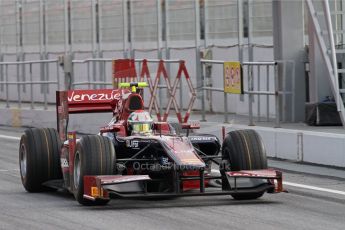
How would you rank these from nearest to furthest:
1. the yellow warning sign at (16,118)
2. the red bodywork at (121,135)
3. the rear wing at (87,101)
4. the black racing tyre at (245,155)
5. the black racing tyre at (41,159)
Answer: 1. the red bodywork at (121,135)
2. the black racing tyre at (245,155)
3. the black racing tyre at (41,159)
4. the rear wing at (87,101)
5. the yellow warning sign at (16,118)

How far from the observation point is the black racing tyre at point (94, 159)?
13.4 m

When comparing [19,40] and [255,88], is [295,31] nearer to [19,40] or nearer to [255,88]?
[255,88]

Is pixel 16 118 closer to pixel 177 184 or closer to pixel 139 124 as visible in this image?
pixel 139 124

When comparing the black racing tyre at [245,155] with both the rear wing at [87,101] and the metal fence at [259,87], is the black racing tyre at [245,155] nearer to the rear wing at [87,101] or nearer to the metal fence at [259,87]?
the rear wing at [87,101]

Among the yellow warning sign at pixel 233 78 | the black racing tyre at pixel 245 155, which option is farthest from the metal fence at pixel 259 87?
the black racing tyre at pixel 245 155

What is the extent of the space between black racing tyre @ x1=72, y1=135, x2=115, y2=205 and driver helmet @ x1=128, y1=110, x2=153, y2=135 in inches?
42.7

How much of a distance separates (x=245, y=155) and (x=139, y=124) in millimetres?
1476

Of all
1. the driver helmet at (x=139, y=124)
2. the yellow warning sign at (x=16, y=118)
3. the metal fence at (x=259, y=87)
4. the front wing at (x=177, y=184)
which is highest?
the metal fence at (x=259, y=87)

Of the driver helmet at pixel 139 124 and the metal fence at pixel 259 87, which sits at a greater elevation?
the metal fence at pixel 259 87

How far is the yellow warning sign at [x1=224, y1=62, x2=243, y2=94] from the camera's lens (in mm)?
21438

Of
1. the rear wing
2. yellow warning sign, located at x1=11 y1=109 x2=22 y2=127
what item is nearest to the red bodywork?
the rear wing

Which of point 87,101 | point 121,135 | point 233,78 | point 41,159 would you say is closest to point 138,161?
point 121,135

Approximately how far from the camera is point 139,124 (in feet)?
48.0

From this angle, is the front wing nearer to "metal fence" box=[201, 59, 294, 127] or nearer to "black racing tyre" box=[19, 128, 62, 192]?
"black racing tyre" box=[19, 128, 62, 192]
